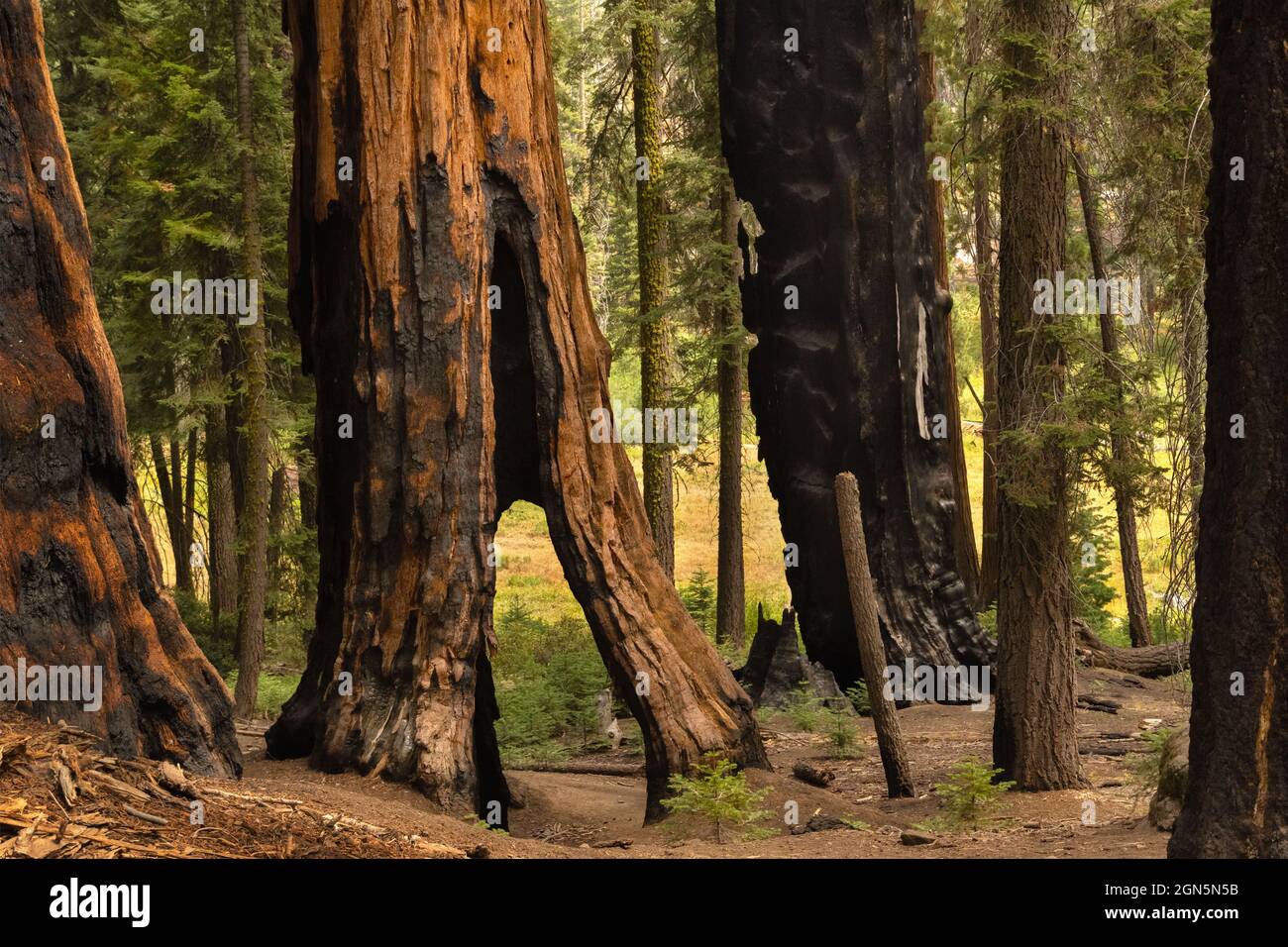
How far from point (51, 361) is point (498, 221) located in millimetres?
3924

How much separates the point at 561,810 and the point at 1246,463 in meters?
7.39

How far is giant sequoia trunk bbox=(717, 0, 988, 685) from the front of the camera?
16.8 m

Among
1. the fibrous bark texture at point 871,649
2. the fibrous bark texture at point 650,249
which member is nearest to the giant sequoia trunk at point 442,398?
the fibrous bark texture at point 871,649

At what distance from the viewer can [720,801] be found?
29.6 ft

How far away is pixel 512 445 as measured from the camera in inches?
433

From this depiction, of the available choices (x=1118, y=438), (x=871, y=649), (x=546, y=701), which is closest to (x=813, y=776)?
(x=871, y=649)

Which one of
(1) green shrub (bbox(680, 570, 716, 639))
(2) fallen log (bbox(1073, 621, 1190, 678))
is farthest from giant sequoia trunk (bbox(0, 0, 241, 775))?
(1) green shrub (bbox(680, 570, 716, 639))

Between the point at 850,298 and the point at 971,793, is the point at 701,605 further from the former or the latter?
the point at 971,793

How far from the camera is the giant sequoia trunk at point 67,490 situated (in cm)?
709

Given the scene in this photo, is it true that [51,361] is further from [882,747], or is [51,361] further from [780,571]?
[780,571]

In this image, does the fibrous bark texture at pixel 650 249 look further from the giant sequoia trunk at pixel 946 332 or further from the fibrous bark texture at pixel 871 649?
the fibrous bark texture at pixel 871 649

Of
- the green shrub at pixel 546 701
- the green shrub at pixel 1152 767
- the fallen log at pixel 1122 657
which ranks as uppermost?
the green shrub at pixel 1152 767

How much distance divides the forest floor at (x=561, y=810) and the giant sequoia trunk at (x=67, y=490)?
2.14ft

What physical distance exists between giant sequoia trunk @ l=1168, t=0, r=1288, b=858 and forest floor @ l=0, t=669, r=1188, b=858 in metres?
1.67
